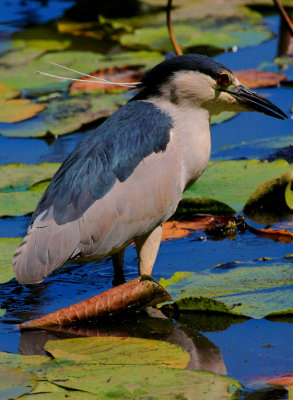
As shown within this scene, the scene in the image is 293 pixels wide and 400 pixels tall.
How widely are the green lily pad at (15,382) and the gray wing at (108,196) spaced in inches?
30.7

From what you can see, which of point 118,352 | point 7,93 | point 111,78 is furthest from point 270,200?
point 7,93

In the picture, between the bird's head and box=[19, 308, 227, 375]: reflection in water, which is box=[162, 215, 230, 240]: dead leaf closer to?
the bird's head

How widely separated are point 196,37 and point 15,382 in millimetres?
5712

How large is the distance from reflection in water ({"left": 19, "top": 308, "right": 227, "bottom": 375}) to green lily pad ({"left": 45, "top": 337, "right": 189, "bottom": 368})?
0.48ft

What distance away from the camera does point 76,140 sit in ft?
20.5

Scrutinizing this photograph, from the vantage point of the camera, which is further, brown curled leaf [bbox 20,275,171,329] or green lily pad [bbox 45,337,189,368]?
brown curled leaf [bbox 20,275,171,329]

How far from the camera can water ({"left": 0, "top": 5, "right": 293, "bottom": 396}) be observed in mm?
3316

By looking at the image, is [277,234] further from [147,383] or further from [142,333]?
[147,383]

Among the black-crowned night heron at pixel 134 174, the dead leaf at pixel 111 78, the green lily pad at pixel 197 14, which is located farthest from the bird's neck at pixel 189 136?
the green lily pad at pixel 197 14

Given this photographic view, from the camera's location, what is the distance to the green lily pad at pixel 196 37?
26.5 feet

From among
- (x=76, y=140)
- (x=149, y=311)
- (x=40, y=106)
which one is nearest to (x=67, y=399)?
(x=149, y=311)

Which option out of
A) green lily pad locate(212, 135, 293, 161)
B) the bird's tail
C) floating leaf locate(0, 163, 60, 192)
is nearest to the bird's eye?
the bird's tail

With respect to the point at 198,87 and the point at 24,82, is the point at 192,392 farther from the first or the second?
the point at 24,82

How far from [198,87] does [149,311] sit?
1.22m
